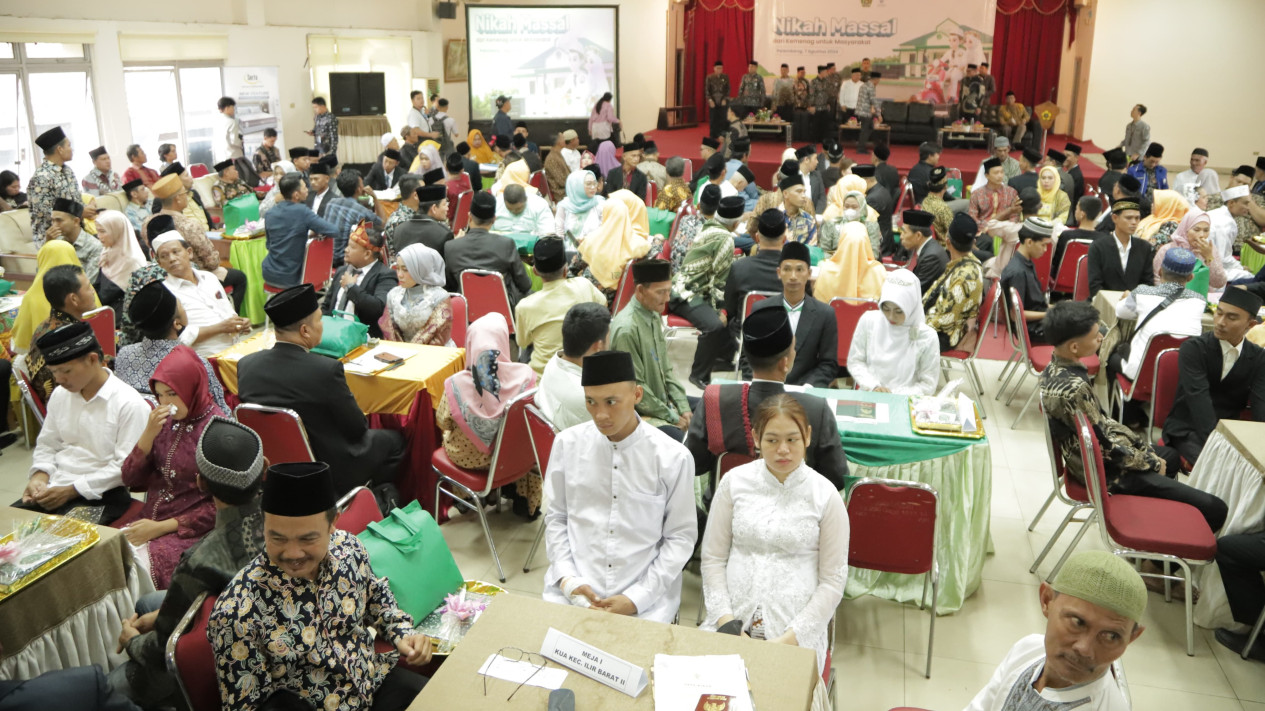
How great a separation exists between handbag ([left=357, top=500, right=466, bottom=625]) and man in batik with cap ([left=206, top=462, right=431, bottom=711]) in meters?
0.35

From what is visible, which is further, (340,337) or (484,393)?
(340,337)

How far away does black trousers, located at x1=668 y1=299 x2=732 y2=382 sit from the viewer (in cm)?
618

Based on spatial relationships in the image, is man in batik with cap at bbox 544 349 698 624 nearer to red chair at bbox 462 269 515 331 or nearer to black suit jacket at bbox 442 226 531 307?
red chair at bbox 462 269 515 331

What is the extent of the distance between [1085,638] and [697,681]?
0.90 meters

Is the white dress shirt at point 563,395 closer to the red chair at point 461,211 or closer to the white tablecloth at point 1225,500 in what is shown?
the white tablecloth at point 1225,500

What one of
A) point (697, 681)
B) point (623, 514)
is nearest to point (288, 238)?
point (623, 514)

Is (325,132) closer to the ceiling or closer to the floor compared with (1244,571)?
closer to the ceiling

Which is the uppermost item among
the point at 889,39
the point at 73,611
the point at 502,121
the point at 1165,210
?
the point at 889,39

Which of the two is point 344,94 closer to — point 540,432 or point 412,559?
point 540,432

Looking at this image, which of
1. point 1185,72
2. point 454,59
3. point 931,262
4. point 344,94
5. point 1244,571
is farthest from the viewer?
point 454,59

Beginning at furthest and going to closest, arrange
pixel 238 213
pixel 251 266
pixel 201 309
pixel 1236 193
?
pixel 238 213 → pixel 1236 193 → pixel 251 266 → pixel 201 309

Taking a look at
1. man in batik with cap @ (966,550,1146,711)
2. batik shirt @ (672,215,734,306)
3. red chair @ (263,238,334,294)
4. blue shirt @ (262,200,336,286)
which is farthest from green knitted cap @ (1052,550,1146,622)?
blue shirt @ (262,200,336,286)

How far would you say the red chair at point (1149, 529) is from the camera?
3.58 meters

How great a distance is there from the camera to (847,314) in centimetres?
551
